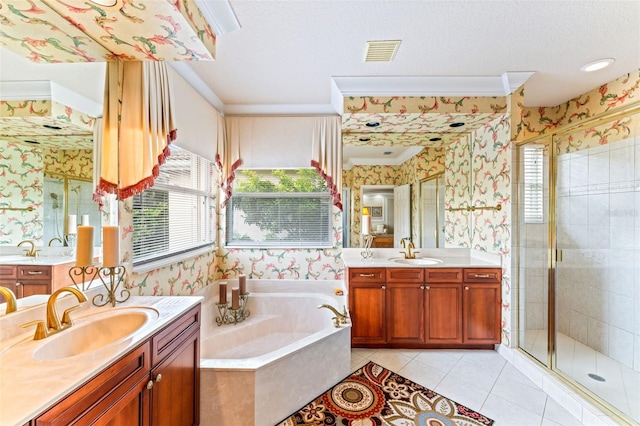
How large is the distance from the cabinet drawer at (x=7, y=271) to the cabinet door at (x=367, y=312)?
7.08 ft

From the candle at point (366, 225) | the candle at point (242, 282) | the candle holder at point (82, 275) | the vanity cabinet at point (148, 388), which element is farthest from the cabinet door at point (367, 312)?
the candle holder at point (82, 275)

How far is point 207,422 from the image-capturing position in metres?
1.58

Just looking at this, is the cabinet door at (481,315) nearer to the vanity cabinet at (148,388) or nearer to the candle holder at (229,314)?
the candle holder at (229,314)

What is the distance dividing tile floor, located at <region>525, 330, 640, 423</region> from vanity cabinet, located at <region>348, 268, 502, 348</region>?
13.4 inches

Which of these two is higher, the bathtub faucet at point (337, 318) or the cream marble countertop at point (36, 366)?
the cream marble countertop at point (36, 366)

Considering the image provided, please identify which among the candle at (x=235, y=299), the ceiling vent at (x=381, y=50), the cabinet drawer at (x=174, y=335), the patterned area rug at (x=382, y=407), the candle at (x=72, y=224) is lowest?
the patterned area rug at (x=382, y=407)

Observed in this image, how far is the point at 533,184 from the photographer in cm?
234

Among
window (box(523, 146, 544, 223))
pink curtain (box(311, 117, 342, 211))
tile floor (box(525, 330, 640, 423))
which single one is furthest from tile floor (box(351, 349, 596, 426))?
pink curtain (box(311, 117, 342, 211))

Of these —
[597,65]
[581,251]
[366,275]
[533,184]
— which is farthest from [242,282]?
[597,65]

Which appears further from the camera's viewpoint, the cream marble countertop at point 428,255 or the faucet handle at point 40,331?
the cream marble countertop at point 428,255

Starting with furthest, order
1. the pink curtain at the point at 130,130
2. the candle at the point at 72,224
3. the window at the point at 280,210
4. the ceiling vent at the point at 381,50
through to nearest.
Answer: the window at the point at 280,210 → the ceiling vent at the point at 381,50 → the pink curtain at the point at 130,130 → the candle at the point at 72,224

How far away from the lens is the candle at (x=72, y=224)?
4.20ft

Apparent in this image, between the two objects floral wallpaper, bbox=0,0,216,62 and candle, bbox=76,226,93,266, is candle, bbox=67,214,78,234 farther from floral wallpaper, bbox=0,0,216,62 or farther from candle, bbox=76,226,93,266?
floral wallpaper, bbox=0,0,216,62

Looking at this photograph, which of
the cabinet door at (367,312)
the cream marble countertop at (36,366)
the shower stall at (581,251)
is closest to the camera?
the cream marble countertop at (36,366)
